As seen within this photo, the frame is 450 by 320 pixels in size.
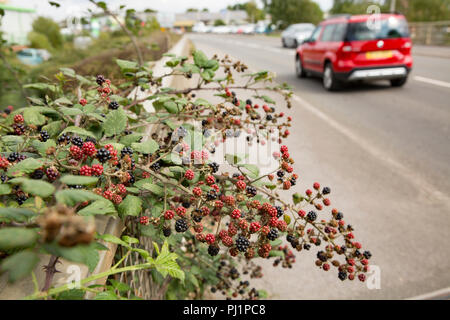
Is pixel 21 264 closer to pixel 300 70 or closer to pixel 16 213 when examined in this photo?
pixel 16 213

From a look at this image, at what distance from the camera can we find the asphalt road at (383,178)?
285 centimetres

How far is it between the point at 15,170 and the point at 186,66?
1099 millimetres

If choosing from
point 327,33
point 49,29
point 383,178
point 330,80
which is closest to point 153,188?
point 383,178

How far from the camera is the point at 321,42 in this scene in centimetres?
1054

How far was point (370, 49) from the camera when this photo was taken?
9.09 meters

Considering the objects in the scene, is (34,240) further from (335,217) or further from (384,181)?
(384,181)

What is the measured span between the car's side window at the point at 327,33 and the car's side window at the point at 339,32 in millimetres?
205

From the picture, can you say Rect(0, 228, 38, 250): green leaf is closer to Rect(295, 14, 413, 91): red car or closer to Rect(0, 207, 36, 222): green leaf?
Rect(0, 207, 36, 222): green leaf

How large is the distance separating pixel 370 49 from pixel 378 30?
48cm

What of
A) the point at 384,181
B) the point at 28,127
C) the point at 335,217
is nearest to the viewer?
the point at 28,127

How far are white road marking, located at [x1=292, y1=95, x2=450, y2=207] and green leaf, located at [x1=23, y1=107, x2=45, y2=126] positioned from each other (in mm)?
4071
